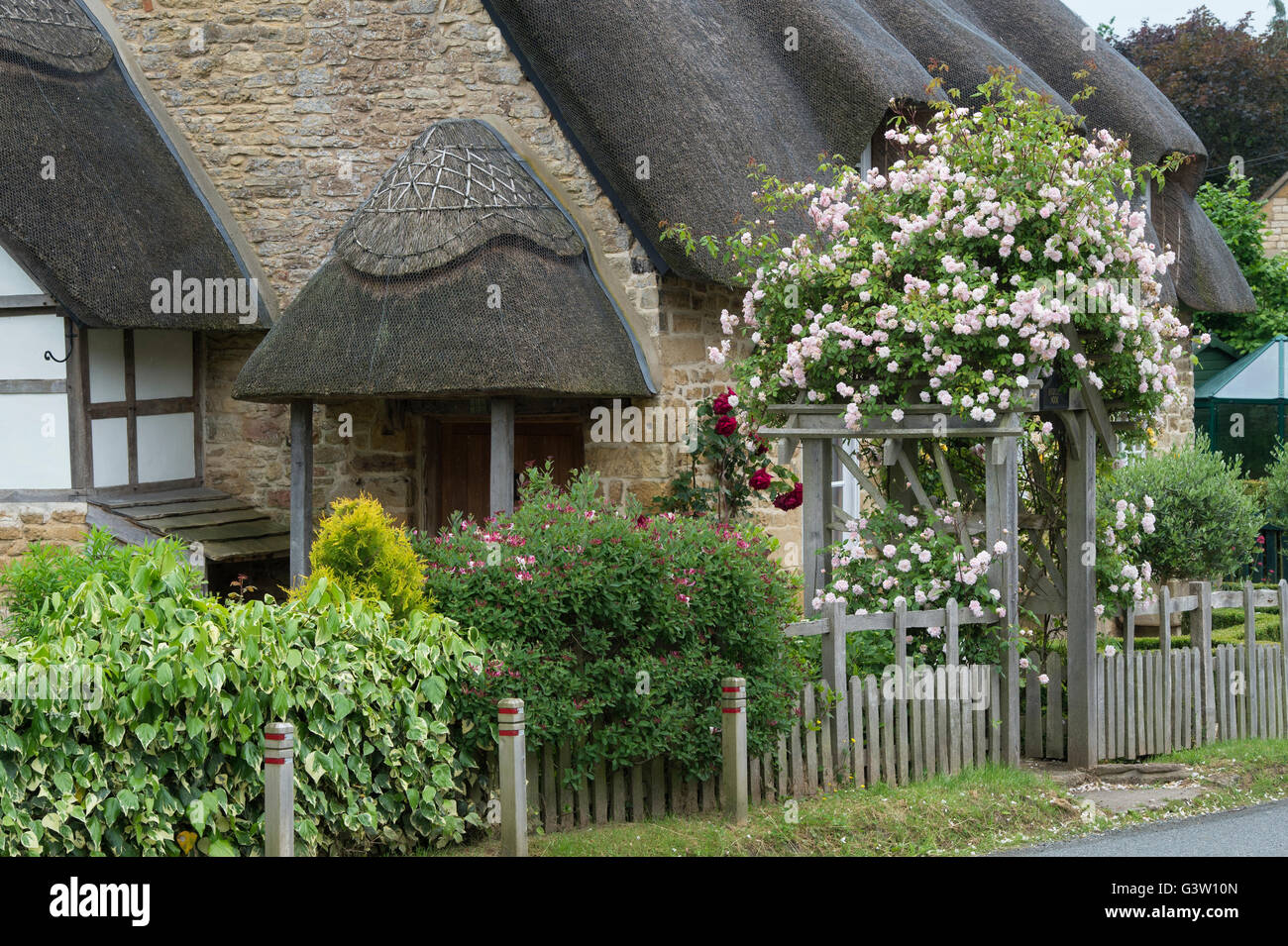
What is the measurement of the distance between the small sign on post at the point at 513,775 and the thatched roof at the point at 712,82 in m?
4.60

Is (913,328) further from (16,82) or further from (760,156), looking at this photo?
(16,82)

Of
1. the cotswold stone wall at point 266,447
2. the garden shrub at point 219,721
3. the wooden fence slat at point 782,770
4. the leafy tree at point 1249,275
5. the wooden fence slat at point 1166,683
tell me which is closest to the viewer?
the garden shrub at point 219,721

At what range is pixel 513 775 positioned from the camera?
6.52 m

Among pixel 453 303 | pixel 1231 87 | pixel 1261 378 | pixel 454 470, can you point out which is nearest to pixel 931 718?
pixel 453 303

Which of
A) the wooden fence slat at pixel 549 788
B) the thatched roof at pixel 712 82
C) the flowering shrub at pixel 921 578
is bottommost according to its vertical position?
the wooden fence slat at pixel 549 788

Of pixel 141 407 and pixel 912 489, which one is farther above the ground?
pixel 141 407

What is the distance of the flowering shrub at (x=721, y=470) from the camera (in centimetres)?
1062

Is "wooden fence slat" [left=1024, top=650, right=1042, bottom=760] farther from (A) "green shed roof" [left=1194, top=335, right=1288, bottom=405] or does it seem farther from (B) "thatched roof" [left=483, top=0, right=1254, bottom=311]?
(A) "green shed roof" [left=1194, top=335, right=1288, bottom=405]

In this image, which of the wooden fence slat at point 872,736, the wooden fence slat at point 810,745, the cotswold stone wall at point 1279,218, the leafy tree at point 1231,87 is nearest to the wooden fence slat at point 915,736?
the wooden fence slat at point 872,736

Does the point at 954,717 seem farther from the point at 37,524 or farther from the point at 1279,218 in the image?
the point at 1279,218

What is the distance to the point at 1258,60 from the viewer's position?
3281cm

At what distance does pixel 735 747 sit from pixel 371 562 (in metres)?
1.96

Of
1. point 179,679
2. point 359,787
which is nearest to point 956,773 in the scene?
point 359,787

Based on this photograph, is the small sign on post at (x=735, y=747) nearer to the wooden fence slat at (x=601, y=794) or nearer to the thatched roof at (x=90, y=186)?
the wooden fence slat at (x=601, y=794)
